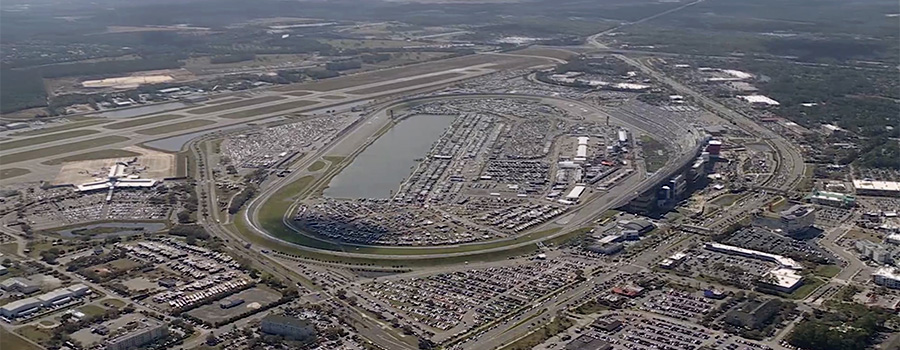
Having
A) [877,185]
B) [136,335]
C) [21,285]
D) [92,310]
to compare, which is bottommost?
[877,185]

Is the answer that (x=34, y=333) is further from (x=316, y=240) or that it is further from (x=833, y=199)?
(x=833, y=199)

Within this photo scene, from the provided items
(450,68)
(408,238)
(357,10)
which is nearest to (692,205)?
(408,238)

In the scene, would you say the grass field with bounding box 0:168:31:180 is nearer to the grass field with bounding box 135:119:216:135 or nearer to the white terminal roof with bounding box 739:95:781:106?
the grass field with bounding box 135:119:216:135

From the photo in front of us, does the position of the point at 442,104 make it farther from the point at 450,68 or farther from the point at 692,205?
the point at 692,205

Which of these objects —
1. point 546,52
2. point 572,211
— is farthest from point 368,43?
point 572,211

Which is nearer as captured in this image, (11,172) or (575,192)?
(575,192)

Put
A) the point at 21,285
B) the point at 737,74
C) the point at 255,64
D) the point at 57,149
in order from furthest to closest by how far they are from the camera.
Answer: the point at 255,64
the point at 737,74
the point at 57,149
the point at 21,285

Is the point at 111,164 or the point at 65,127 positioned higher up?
the point at 65,127
